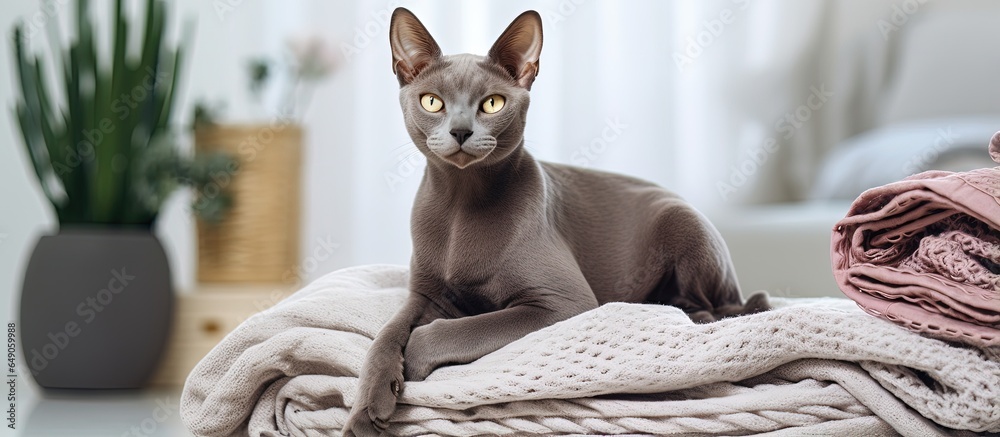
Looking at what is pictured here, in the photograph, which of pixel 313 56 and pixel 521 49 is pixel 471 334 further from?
pixel 313 56

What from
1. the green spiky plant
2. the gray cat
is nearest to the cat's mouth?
the gray cat

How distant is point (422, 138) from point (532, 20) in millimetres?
192

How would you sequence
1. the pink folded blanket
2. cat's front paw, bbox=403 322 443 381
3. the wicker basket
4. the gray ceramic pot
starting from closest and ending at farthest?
1. the pink folded blanket
2. cat's front paw, bbox=403 322 443 381
3. the gray ceramic pot
4. the wicker basket

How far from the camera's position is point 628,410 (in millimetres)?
769

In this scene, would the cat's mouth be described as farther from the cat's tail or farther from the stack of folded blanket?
the cat's tail

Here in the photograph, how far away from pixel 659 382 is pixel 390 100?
1.84 m

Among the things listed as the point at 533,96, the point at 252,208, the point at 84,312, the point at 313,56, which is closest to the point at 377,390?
the point at 84,312

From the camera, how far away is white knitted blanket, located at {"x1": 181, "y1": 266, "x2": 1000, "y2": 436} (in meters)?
0.72

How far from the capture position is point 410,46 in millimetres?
974

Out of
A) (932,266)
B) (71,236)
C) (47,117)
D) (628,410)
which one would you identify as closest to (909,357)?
(932,266)

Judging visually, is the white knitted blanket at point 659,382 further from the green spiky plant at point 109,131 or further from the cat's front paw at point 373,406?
the green spiky plant at point 109,131

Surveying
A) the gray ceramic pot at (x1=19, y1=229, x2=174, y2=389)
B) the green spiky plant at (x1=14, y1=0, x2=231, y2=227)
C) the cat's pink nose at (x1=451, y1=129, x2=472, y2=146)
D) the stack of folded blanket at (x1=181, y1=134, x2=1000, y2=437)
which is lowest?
the gray ceramic pot at (x1=19, y1=229, x2=174, y2=389)

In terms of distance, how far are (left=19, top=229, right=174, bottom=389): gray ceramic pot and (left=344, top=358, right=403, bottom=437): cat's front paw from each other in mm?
1402

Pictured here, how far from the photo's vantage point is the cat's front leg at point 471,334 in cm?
86
